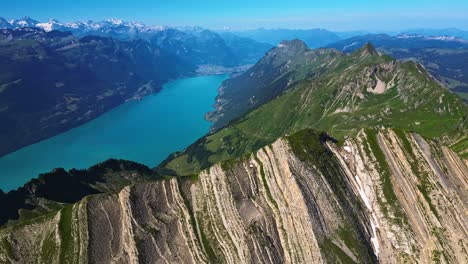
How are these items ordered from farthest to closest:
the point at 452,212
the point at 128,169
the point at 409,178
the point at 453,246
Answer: the point at 128,169
the point at 409,178
the point at 452,212
the point at 453,246

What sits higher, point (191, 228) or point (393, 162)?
point (393, 162)

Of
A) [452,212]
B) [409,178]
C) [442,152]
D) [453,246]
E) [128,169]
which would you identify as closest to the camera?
[453,246]

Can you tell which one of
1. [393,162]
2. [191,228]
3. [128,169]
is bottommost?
[128,169]

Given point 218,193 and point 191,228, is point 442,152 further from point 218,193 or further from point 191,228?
point 191,228

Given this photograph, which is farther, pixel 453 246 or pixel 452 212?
pixel 452 212

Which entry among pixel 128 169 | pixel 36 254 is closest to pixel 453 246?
pixel 36 254

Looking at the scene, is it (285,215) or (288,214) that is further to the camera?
(285,215)

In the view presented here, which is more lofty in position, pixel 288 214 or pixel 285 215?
pixel 288 214
